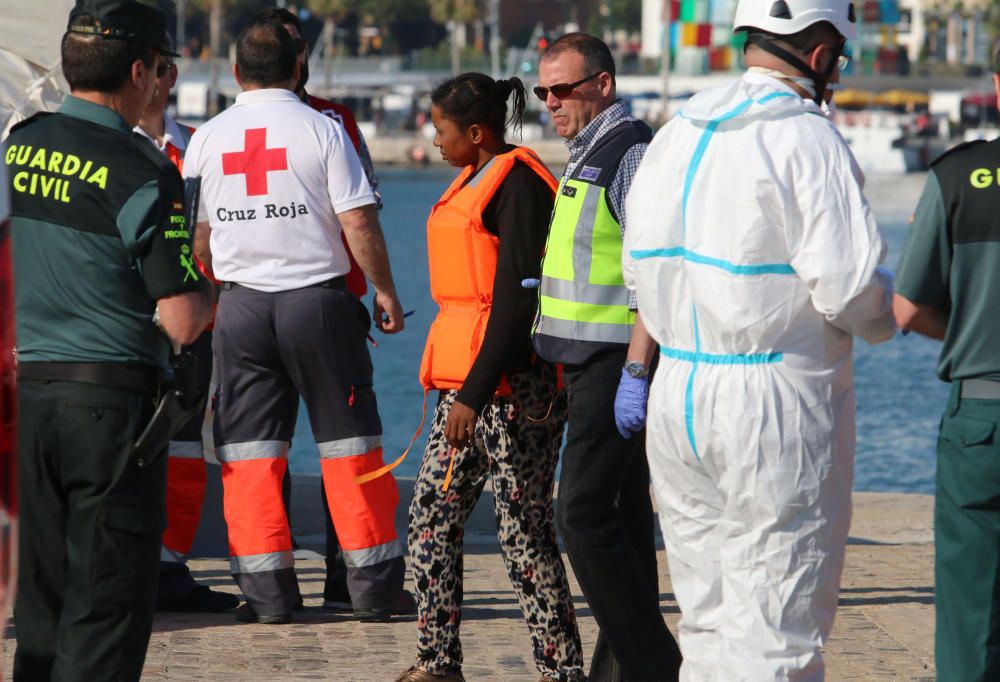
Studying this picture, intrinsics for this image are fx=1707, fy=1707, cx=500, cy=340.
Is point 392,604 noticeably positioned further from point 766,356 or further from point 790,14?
point 790,14

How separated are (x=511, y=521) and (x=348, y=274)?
60.5 inches

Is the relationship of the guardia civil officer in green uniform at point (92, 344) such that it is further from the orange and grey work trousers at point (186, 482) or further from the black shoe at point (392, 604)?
the orange and grey work trousers at point (186, 482)

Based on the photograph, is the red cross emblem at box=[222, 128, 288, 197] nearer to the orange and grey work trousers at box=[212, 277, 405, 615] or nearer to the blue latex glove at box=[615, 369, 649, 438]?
the orange and grey work trousers at box=[212, 277, 405, 615]

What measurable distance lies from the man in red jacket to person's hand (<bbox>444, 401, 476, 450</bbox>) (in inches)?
53.9

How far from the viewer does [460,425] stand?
16.9ft

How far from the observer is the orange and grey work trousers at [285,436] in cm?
621

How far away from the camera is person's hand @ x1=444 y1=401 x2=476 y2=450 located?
5129 millimetres

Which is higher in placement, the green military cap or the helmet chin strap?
the green military cap

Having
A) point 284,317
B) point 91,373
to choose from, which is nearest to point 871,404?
point 284,317

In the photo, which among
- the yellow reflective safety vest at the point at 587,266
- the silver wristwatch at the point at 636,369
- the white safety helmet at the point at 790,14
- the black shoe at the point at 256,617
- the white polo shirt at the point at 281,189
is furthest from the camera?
the black shoe at the point at 256,617

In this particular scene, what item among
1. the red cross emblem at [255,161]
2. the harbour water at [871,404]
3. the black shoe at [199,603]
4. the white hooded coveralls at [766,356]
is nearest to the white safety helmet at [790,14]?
the white hooded coveralls at [766,356]

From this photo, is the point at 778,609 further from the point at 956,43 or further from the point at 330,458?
the point at 956,43

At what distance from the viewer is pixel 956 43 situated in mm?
148750

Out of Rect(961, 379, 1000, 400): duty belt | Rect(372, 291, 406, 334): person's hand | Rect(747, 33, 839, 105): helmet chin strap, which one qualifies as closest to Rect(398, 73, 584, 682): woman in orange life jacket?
Rect(372, 291, 406, 334): person's hand
